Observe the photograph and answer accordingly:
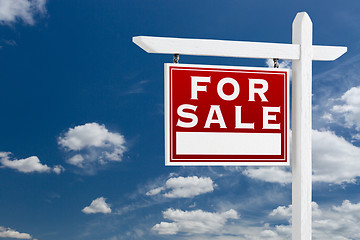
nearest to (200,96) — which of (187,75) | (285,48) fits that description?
(187,75)

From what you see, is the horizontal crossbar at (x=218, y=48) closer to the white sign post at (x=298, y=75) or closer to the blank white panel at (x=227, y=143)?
the white sign post at (x=298, y=75)

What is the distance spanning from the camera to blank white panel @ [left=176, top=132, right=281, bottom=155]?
450 cm

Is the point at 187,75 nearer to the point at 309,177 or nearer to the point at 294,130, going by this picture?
the point at 294,130

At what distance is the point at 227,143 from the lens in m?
4.56

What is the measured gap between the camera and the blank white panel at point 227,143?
4.50m

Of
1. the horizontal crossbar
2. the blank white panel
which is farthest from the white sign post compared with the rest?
the blank white panel

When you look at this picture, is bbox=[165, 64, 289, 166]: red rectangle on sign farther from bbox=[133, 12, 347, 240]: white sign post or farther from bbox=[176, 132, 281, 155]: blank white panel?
bbox=[133, 12, 347, 240]: white sign post

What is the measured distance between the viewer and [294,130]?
4.73 metres

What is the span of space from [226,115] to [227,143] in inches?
10.5

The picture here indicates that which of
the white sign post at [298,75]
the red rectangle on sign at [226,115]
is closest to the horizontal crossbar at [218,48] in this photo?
the white sign post at [298,75]

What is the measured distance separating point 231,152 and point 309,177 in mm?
812

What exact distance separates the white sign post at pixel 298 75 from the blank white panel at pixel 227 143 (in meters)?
0.24

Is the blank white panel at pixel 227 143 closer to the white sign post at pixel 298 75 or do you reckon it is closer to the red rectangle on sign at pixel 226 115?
the red rectangle on sign at pixel 226 115

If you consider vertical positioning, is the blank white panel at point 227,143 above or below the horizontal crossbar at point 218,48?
below
